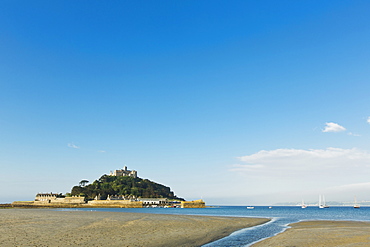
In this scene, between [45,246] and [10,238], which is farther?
[10,238]

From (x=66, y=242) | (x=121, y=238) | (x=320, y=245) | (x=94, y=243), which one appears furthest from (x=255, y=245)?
(x=66, y=242)

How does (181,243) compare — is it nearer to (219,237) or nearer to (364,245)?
(219,237)

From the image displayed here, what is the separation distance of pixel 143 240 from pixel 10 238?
1236 centimetres

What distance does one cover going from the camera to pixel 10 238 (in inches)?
1016

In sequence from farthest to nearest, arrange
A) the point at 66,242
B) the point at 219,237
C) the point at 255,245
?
the point at 219,237 → the point at 255,245 → the point at 66,242

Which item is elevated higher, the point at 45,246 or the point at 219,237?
the point at 45,246

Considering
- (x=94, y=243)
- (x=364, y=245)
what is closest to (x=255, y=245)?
(x=364, y=245)

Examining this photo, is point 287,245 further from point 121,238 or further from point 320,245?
point 121,238

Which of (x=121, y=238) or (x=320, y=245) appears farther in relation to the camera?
(x=121, y=238)

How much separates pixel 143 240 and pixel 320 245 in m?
17.2

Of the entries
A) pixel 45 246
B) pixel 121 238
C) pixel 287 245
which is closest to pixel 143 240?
pixel 121 238

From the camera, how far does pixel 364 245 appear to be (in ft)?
81.9

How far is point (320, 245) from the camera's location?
26.4m

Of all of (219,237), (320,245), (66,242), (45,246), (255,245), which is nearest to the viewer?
(45,246)
